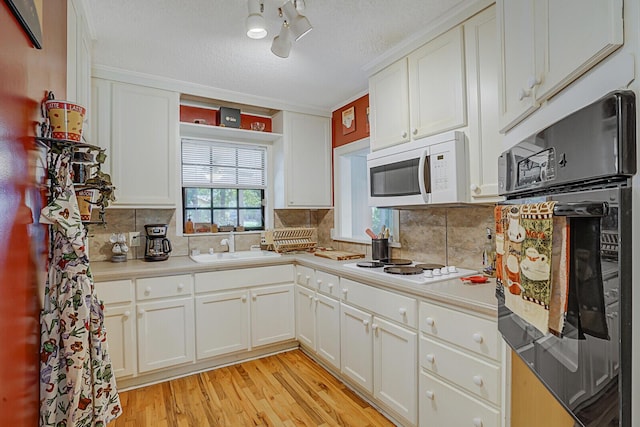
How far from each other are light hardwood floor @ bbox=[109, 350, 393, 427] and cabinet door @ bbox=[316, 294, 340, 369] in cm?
17

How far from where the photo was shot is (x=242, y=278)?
2.86 metres

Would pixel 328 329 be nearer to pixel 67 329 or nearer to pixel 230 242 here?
pixel 230 242

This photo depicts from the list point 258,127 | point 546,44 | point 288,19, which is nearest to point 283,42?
point 288,19

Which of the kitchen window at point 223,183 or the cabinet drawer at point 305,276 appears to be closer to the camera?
the cabinet drawer at point 305,276

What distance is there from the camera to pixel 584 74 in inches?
26.8

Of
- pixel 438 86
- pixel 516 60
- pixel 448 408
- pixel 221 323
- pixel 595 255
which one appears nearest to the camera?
pixel 595 255

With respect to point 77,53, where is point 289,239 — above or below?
below

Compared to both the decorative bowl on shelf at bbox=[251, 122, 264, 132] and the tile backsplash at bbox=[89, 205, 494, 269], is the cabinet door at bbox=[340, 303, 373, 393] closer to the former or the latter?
the tile backsplash at bbox=[89, 205, 494, 269]

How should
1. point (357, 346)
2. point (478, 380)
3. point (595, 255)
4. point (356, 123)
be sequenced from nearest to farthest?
point (595, 255)
point (478, 380)
point (357, 346)
point (356, 123)

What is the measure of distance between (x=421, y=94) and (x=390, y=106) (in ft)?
0.93

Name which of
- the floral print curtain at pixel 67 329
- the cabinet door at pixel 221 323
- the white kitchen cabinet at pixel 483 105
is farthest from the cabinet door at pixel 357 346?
the floral print curtain at pixel 67 329

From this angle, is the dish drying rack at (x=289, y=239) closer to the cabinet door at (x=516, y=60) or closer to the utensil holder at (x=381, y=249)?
the utensil holder at (x=381, y=249)

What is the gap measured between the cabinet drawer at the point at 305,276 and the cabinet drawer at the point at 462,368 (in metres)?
1.22

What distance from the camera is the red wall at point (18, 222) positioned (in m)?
0.82
